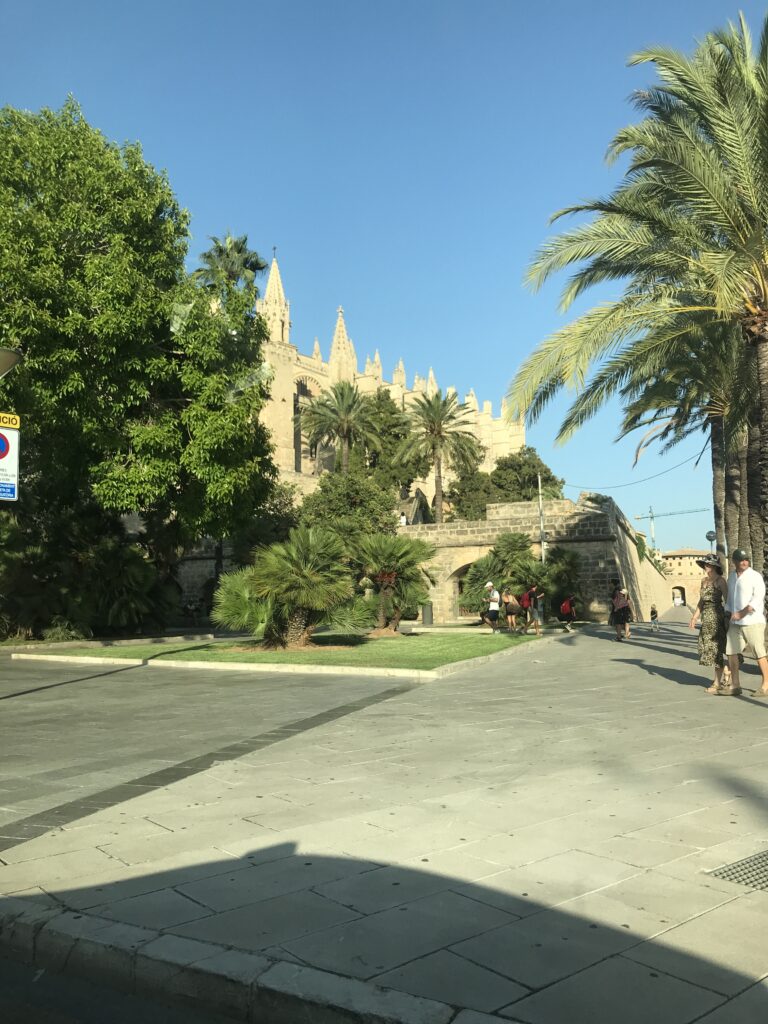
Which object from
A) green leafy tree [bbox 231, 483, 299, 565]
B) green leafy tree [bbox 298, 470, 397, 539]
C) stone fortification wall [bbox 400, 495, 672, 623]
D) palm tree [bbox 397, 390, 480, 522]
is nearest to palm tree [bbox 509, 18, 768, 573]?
stone fortification wall [bbox 400, 495, 672, 623]

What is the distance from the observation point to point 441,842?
424 cm

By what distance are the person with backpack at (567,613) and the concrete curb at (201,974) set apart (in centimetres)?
2157

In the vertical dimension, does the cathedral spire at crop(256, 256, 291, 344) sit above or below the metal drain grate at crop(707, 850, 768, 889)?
above

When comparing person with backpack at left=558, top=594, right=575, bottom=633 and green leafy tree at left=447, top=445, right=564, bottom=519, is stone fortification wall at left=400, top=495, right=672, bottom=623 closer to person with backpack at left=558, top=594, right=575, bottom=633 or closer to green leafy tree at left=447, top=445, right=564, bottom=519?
person with backpack at left=558, top=594, right=575, bottom=633

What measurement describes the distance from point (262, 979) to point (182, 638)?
20186 millimetres

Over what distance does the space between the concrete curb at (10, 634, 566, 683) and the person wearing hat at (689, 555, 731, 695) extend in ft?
12.1

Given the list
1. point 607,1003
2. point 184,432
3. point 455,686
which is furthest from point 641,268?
point 607,1003

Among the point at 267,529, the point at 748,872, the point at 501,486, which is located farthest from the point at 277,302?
the point at 748,872

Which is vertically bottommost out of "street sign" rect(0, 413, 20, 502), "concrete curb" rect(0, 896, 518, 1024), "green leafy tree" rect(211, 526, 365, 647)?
"concrete curb" rect(0, 896, 518, 1024)

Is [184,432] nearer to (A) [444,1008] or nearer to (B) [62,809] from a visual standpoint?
(B) [62,809]

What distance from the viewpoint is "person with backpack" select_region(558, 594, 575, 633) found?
84.7ft

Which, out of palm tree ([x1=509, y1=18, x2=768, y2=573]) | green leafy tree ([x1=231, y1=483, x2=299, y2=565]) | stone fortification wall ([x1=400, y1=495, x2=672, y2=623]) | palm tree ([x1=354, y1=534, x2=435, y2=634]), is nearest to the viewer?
palm tree ([x1=509, y1=18, x2=768, y2=573])

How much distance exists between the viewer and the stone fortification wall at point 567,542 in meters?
33.8

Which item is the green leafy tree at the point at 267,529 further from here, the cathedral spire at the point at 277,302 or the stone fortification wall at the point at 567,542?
the cathedral spire at the point at 277,302
